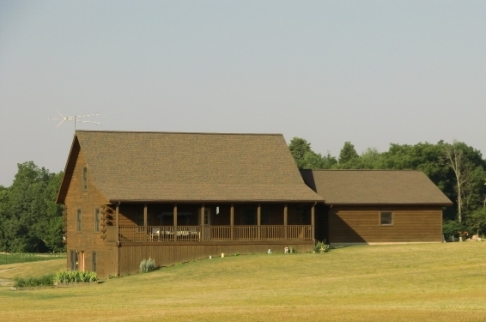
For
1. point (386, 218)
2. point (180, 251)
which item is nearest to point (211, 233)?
point (180, 251)

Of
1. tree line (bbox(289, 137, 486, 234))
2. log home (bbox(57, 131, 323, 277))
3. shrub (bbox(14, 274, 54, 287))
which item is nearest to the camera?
shrub (bbox(14, 274, 54, 287))

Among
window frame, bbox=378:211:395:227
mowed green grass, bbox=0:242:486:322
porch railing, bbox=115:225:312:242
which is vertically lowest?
mowed green grass, bbox=0:242:486:322

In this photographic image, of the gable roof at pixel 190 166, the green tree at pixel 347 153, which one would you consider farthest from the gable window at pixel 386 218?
the green tree at pixel 347 153

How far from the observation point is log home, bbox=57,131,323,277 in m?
58.3

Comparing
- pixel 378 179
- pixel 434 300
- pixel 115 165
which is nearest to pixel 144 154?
pixel 115 165

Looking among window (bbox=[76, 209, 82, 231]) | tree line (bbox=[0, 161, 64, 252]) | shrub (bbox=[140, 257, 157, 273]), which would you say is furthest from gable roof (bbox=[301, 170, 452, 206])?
tree line (bbox=[0, 161, 64, 252])

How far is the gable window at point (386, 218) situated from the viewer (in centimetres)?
6506

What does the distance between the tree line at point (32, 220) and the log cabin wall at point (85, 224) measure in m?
42.8

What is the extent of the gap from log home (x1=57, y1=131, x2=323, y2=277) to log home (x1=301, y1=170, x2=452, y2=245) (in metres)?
1.78

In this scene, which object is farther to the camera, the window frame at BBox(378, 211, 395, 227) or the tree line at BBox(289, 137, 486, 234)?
the tree line at BBox(289, 137, 486, 234)

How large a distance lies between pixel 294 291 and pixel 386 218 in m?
23.4

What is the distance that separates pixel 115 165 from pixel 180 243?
6.27 meters

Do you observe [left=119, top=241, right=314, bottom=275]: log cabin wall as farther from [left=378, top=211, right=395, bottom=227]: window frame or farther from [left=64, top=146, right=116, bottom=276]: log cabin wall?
[left=378, top=211, right=395, bottom=227]: window frame

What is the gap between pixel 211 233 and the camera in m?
59.9
